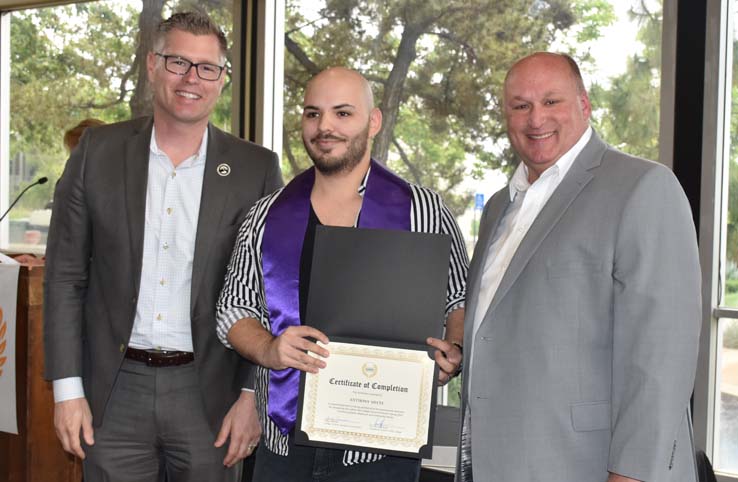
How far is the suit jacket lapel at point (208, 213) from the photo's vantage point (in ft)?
7.76

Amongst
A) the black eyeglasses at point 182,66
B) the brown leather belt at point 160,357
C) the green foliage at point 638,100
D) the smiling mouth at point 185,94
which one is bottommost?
the brown leather belt at point 160,357

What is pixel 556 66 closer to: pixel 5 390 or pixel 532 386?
pixel 532 386

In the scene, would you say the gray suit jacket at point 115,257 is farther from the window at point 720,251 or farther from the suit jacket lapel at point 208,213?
the window at point 720,251

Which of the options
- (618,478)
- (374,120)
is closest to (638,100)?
(374,120)

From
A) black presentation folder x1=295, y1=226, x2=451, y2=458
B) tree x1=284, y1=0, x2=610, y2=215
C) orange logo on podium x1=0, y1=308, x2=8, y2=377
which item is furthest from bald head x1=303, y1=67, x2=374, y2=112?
tree x1=284, y1=0, x2=610, y2=215

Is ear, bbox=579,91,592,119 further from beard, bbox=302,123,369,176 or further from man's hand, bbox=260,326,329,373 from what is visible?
man's hand, bbox=260,326,329,373

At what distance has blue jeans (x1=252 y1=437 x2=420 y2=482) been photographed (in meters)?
2.13

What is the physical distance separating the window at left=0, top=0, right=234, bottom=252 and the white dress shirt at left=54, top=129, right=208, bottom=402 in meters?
3.57

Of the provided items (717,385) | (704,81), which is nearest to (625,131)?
(704,81)

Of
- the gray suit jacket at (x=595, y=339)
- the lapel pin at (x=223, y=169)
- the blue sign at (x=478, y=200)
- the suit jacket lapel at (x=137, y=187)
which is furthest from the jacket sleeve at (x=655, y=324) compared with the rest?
the blue sign at (x=478, y=200)

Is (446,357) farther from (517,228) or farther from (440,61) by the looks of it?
(440,61)

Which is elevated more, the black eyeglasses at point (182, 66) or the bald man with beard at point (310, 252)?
the black eyeglasses at point (182, 66)

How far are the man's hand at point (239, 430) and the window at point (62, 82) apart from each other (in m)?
3.76

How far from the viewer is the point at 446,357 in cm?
208
